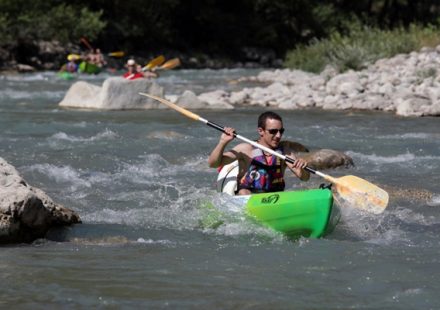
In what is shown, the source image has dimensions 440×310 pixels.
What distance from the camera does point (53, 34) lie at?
104 feet

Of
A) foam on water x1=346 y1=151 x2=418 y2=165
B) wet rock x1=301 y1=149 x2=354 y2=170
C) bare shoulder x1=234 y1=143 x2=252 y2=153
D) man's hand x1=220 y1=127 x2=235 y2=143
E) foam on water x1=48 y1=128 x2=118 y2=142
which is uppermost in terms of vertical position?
man's hand x1=220 y1=127 x2=235 y2=143

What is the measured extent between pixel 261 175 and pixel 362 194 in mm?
685

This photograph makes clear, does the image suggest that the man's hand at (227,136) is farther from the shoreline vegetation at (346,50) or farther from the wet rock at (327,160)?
the shoreline vegetation at (346,50)

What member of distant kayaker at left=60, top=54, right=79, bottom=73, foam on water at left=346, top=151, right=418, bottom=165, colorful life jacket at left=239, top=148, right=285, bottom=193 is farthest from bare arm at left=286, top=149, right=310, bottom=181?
distant kayaker at left=60, top=54, right=79, bottom=73

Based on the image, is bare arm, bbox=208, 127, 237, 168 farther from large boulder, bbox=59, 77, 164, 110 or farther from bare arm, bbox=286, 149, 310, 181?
large boulder, bbox=59, 77, 164, 110

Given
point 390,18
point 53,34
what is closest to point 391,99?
point 53,34

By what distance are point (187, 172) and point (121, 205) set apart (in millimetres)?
1854

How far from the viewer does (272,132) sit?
579cm

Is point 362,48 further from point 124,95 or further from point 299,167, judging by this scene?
point 299,167

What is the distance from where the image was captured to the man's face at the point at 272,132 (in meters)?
5.75

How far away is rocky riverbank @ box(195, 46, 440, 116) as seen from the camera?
14.2m

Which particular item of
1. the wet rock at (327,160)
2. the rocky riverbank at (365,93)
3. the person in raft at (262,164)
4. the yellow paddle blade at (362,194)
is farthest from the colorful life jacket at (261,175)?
the rocky riverbank at (365,93)

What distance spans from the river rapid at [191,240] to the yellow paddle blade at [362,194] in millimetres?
157

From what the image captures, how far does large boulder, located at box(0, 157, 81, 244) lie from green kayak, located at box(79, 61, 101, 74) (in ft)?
62.3
